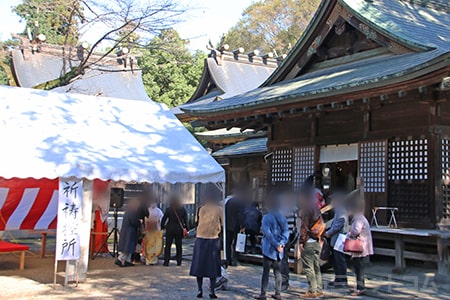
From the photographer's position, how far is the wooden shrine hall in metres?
Answer: 9.96

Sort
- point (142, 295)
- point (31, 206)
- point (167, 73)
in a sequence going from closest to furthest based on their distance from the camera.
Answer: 1. point (142, 295)
2. point (31, 206)
3. point (167, 73)

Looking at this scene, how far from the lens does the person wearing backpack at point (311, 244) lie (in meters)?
7.59

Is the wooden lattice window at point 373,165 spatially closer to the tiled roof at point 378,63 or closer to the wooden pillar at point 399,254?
the wooden pillar at point 399,254

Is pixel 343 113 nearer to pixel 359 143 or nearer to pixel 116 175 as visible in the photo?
pixel 359 143

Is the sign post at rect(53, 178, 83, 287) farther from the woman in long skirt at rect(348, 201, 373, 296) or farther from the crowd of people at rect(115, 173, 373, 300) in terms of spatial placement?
the woman in long skirt at rect(348, 201, 373, 296)

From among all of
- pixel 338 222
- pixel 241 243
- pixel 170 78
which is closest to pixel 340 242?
pixel 338 222

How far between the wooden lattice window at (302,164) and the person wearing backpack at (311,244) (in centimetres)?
522

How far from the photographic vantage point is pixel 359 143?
11.6 meters

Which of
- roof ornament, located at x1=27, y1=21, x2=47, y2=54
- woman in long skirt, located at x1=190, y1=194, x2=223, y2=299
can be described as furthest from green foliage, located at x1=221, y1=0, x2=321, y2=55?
woman in long skirt, located at x1=190, y1=194, x2=223, y2=299

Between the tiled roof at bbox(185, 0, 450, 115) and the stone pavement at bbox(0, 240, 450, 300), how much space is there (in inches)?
146

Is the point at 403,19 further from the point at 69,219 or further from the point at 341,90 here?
the point at 69,219

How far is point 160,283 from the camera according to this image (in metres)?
8.58

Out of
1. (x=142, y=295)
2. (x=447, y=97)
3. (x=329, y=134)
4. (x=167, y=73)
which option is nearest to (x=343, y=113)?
(x=329, y=134)

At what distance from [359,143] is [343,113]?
3.01 ft
